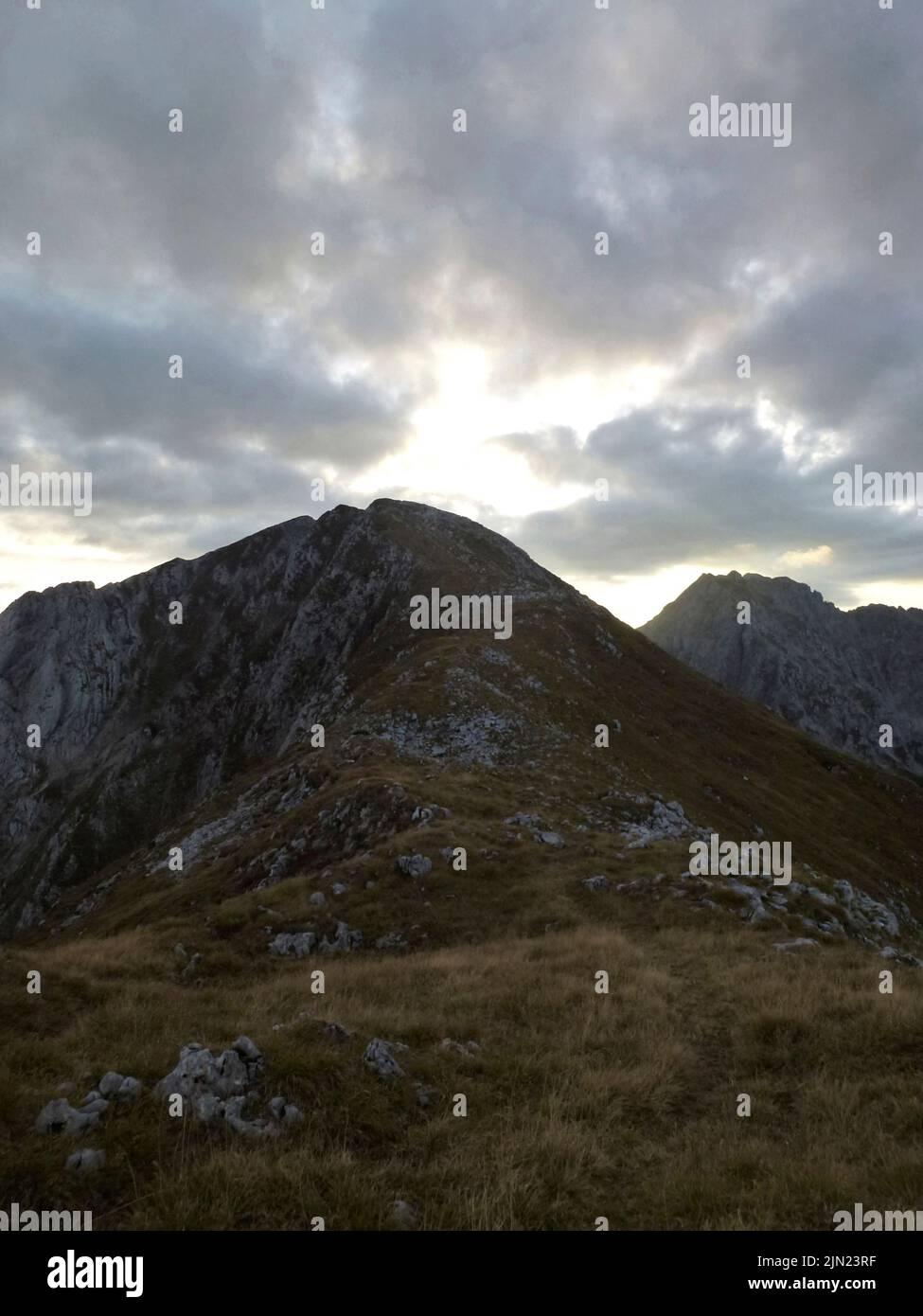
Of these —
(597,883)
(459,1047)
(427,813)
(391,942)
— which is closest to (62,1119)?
(459,1047)

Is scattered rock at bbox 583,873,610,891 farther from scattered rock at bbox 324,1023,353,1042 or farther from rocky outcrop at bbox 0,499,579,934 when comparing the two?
rocky outcrop at bbox 0,499,579,934

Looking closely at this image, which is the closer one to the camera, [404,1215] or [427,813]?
[404,1215]

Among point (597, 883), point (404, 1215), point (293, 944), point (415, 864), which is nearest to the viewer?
point (404, 1215)

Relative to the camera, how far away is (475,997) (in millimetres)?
13914

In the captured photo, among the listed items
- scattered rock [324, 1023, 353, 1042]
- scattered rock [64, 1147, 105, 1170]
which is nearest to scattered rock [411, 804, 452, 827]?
scattered rock [324, 1023, 353, 1042]

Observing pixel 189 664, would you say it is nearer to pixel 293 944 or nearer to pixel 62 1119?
pixel 293 944

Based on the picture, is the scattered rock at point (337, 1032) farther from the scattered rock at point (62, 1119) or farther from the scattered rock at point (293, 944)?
the scattered rock at point (293, 944)

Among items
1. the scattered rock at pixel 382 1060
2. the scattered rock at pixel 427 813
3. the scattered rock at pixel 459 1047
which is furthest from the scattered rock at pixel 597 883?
the scattered rock at pixel 382 1060

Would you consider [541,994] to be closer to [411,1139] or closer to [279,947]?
[411,1139]

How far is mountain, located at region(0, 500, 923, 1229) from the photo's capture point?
7.39 m

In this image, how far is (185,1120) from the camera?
27.3 feet

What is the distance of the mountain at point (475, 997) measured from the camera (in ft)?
24.3

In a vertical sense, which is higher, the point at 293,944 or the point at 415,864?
the point at 415,864
